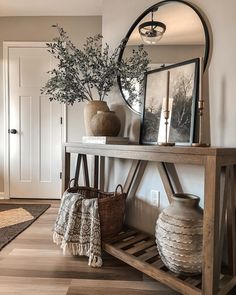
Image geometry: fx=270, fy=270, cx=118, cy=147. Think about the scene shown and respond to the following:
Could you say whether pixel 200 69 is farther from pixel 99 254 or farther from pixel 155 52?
pixel 99 254

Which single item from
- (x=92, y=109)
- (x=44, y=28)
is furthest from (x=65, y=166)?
(x=44, y=28)

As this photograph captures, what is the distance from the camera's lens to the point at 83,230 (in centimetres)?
174

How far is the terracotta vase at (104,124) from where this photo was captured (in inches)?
76.0

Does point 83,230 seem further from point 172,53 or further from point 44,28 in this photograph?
point 44,28

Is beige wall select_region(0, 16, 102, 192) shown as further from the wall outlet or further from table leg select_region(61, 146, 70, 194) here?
the wall outlet

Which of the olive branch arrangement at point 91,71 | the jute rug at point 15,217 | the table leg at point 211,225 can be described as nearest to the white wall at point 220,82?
the table leg at point 211,225

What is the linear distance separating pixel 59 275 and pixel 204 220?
3.16ft

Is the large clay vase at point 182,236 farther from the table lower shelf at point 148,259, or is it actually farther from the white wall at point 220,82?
the white wall at point 220,82

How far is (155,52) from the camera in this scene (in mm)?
1916

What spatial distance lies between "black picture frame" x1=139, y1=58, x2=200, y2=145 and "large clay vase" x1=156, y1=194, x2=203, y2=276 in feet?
1.32

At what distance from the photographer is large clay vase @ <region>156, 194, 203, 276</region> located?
4.26 ft

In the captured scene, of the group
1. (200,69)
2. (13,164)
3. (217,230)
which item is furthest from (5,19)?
(217,230)

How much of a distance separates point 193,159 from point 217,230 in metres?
0.31

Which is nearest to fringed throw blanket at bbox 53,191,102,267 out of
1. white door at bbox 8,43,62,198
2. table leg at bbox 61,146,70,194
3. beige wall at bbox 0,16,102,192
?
table leg at bbox 61,146,70,194
